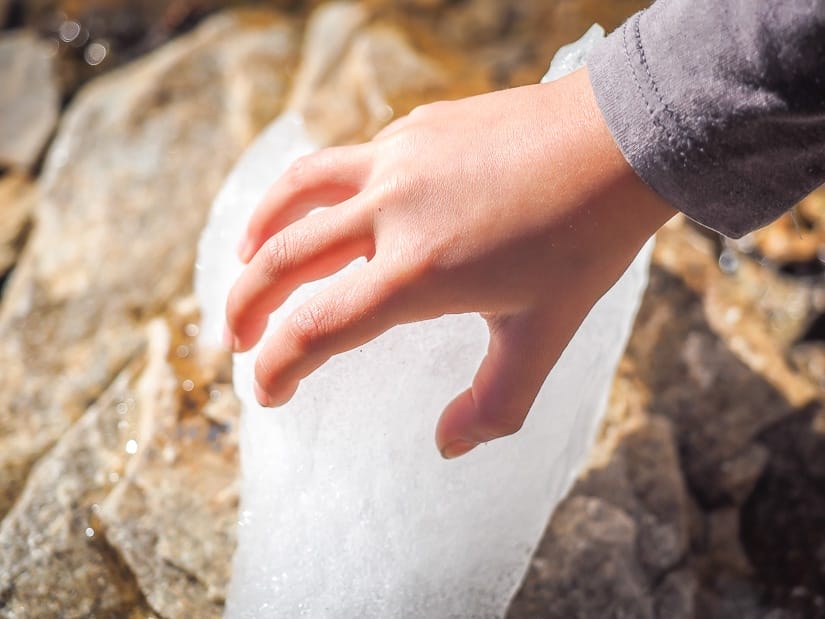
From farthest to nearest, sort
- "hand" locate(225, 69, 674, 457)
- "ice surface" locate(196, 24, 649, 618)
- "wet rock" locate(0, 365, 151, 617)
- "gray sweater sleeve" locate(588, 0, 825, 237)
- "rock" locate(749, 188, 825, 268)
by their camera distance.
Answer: "rock" locate(749, 188, 825, 268), "wet rock" locate(0, 365, 151, 617), "ice surface" locate(196, 24, 649, 618), "hand" locate(225, 69, 674, 457), "gray sweater sleeve" locate(588, 0, 825, 237)

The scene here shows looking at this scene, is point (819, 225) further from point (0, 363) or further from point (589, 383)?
point (0, 363)

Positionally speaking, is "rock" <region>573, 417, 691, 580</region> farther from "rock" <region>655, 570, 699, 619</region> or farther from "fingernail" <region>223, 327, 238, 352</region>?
"fingernail" <region>223, 327, 238, 352</region>

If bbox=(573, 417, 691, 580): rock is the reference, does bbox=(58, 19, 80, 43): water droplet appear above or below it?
above

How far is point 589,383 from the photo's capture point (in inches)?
64.6

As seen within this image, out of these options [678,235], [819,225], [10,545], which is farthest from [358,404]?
[819,225]

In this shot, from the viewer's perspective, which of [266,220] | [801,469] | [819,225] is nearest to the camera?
[266,220]

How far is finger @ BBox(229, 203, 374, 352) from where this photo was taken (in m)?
1.25

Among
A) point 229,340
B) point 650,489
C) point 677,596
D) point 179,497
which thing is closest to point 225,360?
point 179,497

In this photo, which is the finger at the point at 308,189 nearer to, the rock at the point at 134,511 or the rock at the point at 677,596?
the rock at the point at 134,511

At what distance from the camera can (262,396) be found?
4.41 ft

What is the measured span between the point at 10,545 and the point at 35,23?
2967 millimetres

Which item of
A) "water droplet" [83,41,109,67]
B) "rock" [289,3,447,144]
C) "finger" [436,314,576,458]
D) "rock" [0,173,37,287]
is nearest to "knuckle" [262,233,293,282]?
"finger" [436,314,576,458]

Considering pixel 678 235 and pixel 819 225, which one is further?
pixel 819 225

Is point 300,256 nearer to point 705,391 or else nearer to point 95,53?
point 705,391
